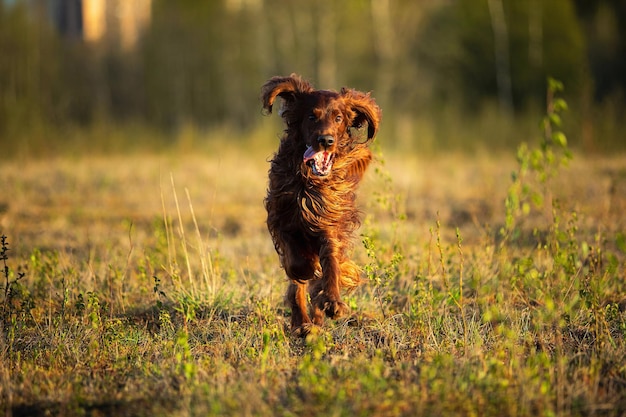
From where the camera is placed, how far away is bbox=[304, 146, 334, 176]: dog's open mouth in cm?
427

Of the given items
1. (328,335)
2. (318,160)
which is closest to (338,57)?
(318,160)

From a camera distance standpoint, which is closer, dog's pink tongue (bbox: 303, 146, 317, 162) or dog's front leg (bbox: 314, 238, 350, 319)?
dog's front leg (bbox: 314, 238, 350, 319)

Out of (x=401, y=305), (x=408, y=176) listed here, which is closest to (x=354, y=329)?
(x=401, y=305)

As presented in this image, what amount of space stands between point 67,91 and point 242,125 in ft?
17.5

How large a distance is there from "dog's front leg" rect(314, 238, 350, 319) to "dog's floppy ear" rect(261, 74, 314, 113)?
0.95m

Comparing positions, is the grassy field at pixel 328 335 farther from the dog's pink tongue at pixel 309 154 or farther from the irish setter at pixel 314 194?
the dog's pink tongue at pixel 309 154

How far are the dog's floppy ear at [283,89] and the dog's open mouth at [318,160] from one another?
1.36 feet

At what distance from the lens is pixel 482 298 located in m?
5.10

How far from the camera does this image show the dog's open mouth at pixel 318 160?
14.0 feet

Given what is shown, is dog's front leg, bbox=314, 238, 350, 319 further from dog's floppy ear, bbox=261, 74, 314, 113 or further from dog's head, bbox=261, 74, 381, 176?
dog's floppy ear, bbox=261, 74, 314, 113

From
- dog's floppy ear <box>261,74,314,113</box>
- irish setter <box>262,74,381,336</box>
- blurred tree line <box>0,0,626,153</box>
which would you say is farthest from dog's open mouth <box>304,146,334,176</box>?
blurred tree line <box>0,0,626,153</box>

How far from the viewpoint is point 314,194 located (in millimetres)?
4336

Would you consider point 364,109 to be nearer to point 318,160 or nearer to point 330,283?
point 318,160

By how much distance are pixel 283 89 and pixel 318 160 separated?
57cm
